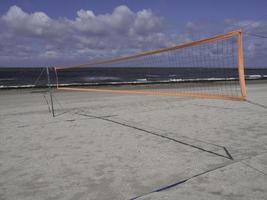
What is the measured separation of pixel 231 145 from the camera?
508 centimetres

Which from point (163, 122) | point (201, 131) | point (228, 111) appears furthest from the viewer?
point (228, 111)

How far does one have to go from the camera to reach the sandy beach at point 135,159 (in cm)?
325

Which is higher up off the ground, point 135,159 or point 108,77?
point 108,77

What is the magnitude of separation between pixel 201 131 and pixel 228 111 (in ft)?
11.0

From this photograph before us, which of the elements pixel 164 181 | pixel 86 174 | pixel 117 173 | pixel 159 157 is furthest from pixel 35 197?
pixel 159 157

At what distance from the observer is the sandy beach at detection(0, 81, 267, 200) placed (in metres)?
3.25

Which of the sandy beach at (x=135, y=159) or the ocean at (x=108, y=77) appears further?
the ocean at (x=108, y=77)

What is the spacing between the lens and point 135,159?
4391mm

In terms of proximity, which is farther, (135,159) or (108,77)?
(108,77)

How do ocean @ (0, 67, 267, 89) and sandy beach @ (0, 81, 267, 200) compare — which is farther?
ocean @ (0, 67, 267, 89)

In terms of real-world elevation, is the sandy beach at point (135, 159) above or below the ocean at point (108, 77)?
below

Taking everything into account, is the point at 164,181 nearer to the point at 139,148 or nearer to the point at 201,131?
the point at 139,148

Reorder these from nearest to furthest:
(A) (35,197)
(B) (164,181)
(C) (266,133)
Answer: (A) (35,197)
(B) (164,181)
(C) (266,133)

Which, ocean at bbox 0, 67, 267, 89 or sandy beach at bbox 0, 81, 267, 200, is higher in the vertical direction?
ocean at bbox 0, 67, 267, 89
